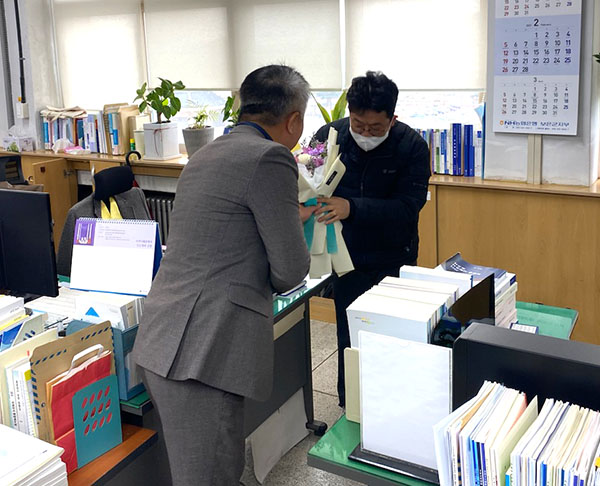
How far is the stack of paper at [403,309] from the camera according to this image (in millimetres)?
1534

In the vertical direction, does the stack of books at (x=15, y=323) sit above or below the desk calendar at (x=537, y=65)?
below

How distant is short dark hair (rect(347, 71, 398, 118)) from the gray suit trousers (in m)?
Answer: 1.30

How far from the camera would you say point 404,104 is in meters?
4.46

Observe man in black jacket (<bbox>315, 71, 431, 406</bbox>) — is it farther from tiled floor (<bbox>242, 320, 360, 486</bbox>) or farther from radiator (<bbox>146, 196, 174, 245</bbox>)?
radiator (<bbox>146, 196, 174, 245</bbox>)

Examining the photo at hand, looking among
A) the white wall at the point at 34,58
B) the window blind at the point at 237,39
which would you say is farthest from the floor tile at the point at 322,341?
the white wall at the point at 34,58

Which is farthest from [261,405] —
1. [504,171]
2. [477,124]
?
[477,124]

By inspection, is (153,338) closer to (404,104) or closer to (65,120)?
(404,104)

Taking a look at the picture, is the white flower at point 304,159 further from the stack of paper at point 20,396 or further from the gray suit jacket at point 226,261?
the stack of paper at point 20,396

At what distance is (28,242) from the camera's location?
240 cm

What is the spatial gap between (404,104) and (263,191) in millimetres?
2889

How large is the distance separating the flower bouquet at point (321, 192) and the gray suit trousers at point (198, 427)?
707mm

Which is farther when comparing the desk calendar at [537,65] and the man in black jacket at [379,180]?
the desk calendar at [537,65]

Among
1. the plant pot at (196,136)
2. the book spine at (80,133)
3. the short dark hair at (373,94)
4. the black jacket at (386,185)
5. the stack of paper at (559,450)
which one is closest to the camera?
the stack of paper at (559,450)

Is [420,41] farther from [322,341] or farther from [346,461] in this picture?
[346,461]
